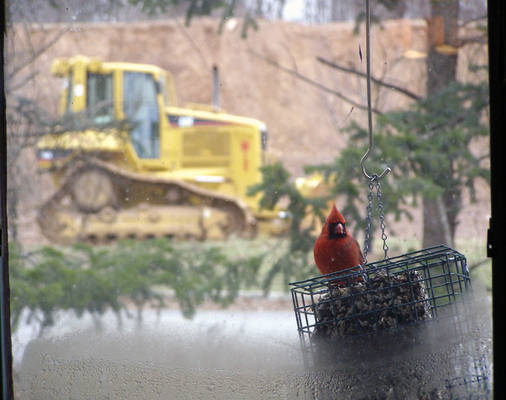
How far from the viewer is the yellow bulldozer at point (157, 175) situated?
215 inches

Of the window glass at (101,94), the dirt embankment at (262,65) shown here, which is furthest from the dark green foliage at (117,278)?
the dirt embankment at (262,65)

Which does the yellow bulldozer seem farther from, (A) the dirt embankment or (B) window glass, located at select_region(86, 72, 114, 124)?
(A) the dirt embankment

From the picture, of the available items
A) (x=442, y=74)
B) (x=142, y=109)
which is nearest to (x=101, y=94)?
(x=142, y=109)

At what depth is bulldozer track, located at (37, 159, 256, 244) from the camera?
5602 millimetres

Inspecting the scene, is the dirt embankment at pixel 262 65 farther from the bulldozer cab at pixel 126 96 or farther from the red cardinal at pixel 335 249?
the red cardinal at pixel 335 249

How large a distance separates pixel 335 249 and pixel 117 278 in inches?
114

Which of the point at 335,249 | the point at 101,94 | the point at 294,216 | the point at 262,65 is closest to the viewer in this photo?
the point at 335,249

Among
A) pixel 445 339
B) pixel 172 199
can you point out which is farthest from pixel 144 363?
pixel 172 199

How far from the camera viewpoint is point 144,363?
2.04 meters

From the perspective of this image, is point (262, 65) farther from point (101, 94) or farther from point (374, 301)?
point (374, 301)

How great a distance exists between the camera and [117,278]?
157 inches

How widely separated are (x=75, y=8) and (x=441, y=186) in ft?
8.00

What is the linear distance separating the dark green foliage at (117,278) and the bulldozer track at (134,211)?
0.90m

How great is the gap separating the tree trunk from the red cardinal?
2184mm
